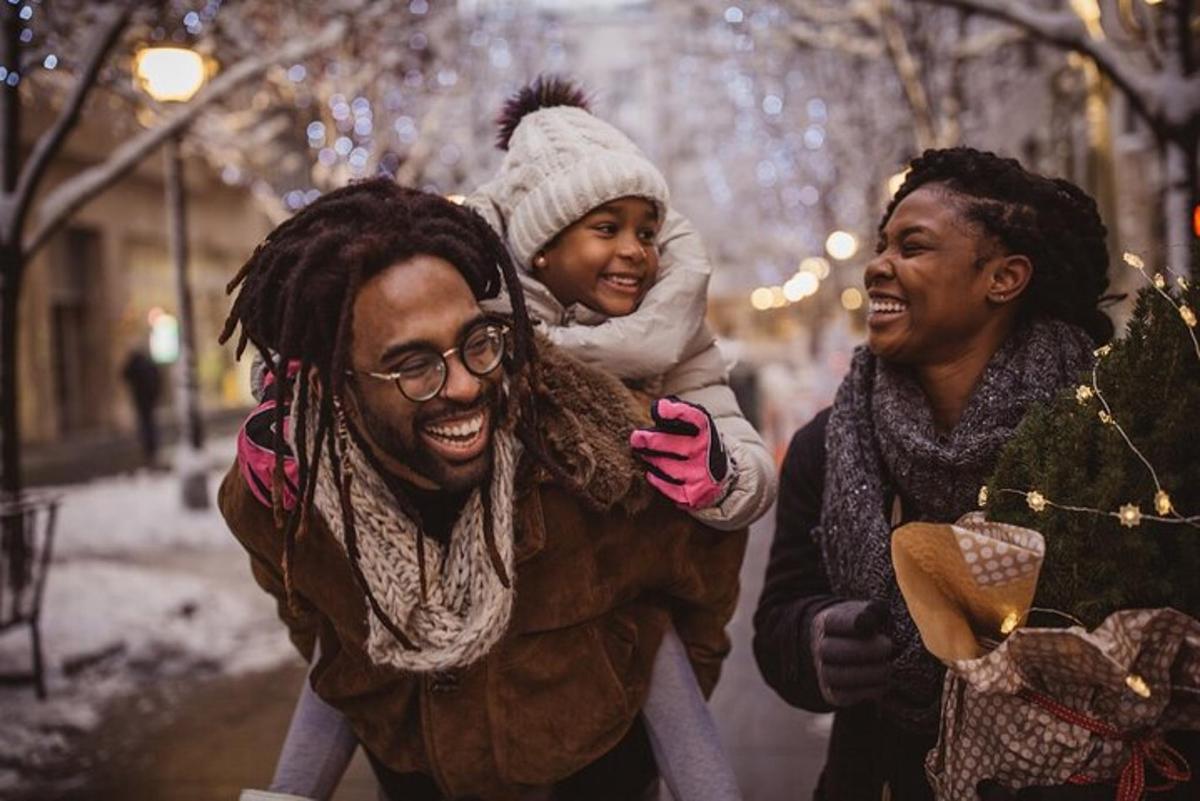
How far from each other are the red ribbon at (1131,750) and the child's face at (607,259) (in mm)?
1179

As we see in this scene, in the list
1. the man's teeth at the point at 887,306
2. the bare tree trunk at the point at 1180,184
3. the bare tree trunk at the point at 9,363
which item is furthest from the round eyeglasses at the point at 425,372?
the bare tree trunk at the point at 1180,184

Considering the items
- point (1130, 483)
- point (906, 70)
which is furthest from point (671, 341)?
point (906, 70)

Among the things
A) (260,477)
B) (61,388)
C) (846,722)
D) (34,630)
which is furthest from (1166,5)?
(61,388)

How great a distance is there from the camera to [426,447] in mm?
1838

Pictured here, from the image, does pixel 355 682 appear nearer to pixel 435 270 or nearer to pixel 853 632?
pixel 435 270

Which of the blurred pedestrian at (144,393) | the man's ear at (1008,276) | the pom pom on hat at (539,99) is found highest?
the pom pom on hat at (539,99)

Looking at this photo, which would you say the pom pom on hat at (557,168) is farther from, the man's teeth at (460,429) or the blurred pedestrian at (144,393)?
the blurred pedestrian at (144,393)

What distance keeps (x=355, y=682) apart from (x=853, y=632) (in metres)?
0.87

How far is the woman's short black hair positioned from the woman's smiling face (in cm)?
3

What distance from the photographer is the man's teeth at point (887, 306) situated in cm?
219

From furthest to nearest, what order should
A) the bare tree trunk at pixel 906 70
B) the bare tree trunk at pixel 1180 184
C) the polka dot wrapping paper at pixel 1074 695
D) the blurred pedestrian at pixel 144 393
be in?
1. the blurred pedestrian at pixel 144 393
2. the bare tree trunk at pixel 906 70
3. the bare tree trunk at pixel 1180 184
4. the polka dot wrapping paper at pixel 1074 695

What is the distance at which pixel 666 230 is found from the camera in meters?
2.64

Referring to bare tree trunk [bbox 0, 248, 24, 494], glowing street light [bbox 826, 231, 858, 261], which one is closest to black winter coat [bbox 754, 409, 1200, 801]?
bare tree trunk [bbox 0, 248, 24, 494]

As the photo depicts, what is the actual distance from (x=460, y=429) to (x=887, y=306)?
901 mm
